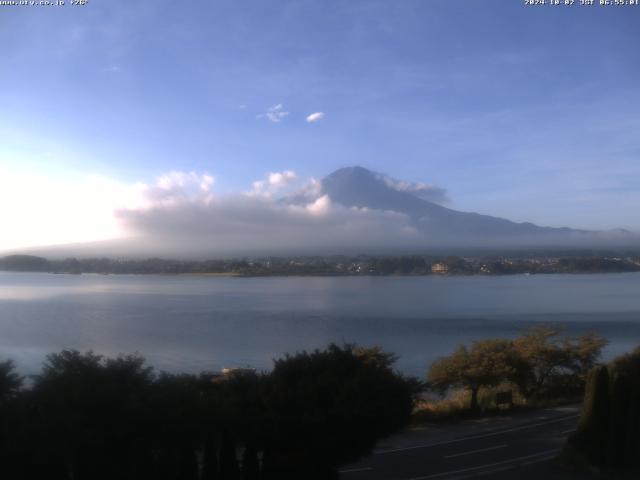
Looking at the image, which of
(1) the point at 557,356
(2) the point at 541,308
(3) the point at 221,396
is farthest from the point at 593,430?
(2) the point at 541,308

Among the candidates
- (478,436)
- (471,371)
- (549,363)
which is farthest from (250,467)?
(549,363)

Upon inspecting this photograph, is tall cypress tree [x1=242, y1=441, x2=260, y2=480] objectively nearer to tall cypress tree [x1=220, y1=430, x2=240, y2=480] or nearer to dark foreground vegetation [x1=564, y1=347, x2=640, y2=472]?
tall cypress tree [x1=220, y1=430, x2=240, y2=480]

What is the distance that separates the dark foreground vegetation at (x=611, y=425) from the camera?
25.1ft

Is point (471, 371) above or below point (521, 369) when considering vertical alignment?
above

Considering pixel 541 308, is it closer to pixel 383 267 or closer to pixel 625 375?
pixel 383 267

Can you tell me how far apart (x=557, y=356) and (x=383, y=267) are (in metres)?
36.5

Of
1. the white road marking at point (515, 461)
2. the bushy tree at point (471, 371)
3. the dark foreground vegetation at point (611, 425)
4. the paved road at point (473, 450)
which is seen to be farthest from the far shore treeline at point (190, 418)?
the bushy tree at point (471, 371)

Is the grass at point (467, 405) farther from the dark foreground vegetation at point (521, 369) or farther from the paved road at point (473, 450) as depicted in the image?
the paved road at point (473, 450)

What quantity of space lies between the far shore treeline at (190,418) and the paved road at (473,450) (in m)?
1.47

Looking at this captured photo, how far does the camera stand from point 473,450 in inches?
357

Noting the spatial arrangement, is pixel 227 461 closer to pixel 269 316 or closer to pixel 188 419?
pixel 188 419

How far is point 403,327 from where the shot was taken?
24531 mm

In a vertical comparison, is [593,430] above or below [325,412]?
below

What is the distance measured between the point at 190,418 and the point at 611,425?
5.29 metres
